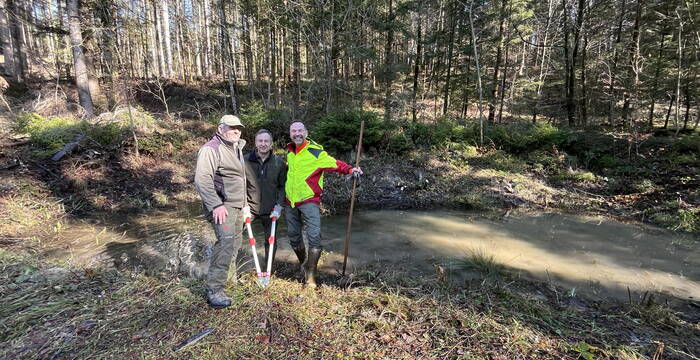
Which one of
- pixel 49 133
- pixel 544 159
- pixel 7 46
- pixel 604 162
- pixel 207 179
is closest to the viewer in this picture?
pixel 207 179

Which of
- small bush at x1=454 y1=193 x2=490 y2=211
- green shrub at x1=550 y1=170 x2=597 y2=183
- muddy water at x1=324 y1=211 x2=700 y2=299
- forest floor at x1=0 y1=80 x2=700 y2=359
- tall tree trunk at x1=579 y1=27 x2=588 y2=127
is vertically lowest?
muddy water at x1=324 y1=211 x2=700 y2=299

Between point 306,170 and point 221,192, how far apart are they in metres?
1.00

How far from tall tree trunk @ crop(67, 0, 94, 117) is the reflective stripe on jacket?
461 inches

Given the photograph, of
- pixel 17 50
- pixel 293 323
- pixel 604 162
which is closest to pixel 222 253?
pixel 293 323

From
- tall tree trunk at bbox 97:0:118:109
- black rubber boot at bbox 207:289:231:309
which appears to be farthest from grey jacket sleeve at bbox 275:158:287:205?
tall tree trunk at bbox 97:0:118:109

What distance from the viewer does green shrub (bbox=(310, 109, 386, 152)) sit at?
424 inches

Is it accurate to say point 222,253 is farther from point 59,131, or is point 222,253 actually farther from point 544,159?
point 544,159

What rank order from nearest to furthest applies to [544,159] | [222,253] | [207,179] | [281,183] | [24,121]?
[207,179]
[222,253]
[281,183]
[24,121]
[544,159]

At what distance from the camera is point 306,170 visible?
4.02 meters

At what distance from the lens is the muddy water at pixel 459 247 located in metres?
5.29

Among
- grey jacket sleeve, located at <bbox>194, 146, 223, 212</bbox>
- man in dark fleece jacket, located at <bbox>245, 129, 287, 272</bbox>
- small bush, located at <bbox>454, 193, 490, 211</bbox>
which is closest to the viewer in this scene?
grey jacket sleeve, located at <bbox>194, 146, 223, 212</bbox>

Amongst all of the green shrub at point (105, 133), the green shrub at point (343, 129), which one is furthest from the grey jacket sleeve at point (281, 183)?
the green shrub at point (105, 133)

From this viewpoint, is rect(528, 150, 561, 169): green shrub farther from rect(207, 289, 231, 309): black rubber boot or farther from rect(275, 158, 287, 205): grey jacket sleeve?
rect(207, 289, 231, 309): black rubber boot

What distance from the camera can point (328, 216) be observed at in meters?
8.38
